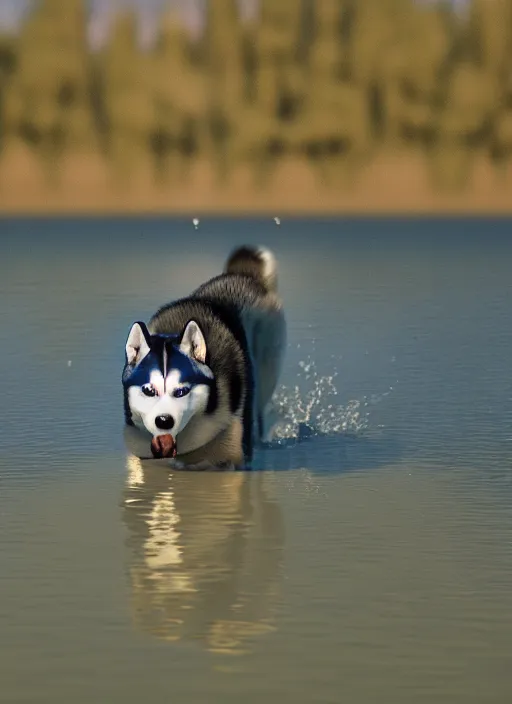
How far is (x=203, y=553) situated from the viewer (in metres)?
8.91

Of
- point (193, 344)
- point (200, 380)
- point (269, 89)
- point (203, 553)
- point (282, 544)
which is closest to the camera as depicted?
point (203, 553)

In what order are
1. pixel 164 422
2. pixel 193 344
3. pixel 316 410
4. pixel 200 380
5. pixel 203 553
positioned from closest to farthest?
pixel 203 553, pixel 164 422, pixel 200 380, pixel 193 344, pixel 316 410

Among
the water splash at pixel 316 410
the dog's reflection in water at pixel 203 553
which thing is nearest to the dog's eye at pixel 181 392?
the dog's reflection in water at pixel 203 553

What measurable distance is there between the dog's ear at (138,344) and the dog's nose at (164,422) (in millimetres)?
458

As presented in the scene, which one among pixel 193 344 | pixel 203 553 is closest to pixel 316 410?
pixel 193 344

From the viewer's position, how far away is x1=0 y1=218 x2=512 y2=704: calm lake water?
6797mm

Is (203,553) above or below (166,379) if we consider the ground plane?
below

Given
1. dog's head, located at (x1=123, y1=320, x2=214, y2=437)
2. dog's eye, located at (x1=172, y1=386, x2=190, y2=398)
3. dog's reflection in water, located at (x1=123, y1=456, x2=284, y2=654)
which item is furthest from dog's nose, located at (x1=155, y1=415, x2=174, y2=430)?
dog's reflection in water, located at (x1=123, y1=456, x2=284, y2=654)

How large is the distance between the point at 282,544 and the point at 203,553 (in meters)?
0.45

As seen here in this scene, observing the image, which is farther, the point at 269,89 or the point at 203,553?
the point at 269,89

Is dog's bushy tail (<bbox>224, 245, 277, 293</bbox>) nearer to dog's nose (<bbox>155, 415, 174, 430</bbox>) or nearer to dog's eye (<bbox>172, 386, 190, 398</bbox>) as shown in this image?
dog's eye (<bbox>172, 386, 190, 398</bbox>)

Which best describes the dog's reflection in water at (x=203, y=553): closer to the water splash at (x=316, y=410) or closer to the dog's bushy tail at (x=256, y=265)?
the water splash at (x=316, y=410)

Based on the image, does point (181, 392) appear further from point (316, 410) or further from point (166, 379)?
point (316, 410)

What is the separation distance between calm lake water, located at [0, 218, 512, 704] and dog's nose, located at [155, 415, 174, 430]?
401 millimetres
